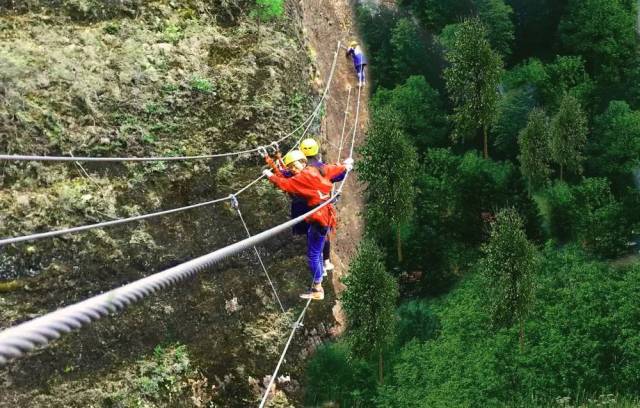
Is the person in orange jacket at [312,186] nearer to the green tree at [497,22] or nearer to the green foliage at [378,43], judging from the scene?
the green foliage at [378,43]

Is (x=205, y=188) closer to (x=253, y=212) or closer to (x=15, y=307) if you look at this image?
(x=253, y=212)

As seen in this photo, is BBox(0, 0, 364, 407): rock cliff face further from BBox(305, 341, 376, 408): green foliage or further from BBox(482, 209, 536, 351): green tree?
BBox(482, 209, 536, 351): green tree

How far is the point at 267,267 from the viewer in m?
11.2

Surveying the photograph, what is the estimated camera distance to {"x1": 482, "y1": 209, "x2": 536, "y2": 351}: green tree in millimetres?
12219

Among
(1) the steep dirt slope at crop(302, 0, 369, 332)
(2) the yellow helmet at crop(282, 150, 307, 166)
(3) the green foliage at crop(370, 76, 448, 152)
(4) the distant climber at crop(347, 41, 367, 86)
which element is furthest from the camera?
(3) the green foliage at crop(370, 76, 448, 152)

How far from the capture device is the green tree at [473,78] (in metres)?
15.6

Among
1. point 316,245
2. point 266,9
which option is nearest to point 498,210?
point 316,245

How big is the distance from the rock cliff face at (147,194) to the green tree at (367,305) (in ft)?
2.19

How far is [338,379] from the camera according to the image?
11617mm

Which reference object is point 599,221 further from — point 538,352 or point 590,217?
point 538,352

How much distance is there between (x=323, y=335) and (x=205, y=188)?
344 cm

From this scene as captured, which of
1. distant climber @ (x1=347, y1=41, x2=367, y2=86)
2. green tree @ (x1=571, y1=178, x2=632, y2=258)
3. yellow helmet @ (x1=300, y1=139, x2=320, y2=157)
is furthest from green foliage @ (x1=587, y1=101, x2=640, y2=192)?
yellow helmet @ (x1=300, y1=139, x2=320, y2=157)

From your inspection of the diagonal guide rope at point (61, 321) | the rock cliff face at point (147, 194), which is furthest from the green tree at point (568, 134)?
the diagonal guide rope at point (61, 321)

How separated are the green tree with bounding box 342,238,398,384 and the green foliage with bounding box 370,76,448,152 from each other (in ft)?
17.7
